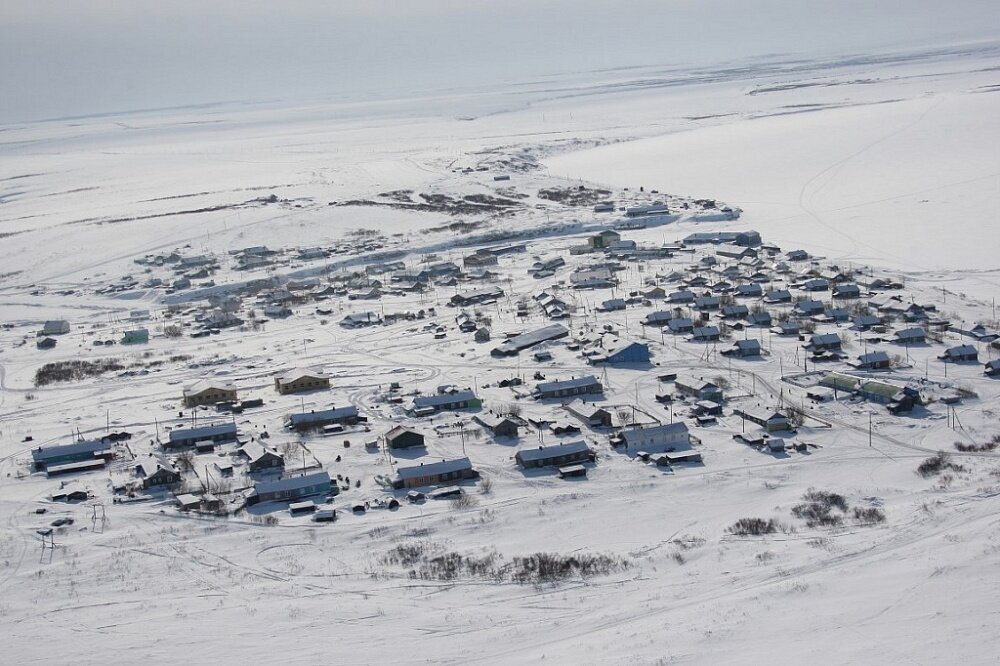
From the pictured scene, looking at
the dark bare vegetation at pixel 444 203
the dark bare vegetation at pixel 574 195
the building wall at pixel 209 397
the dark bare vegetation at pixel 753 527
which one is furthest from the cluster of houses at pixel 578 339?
the dark bare vegetation at pixel 574 195

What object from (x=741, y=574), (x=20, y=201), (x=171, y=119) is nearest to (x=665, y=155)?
(x=20, y=201)

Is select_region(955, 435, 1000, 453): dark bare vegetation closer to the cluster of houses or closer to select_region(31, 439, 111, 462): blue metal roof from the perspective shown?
the cluster of houses

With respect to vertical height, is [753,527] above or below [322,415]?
below

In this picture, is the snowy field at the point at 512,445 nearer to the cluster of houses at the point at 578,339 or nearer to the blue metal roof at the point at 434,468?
the cluster of houses at the point at 578,339

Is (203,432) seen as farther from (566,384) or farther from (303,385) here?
(566,384)

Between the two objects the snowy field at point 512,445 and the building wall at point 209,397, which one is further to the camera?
the building wall at point 209,397

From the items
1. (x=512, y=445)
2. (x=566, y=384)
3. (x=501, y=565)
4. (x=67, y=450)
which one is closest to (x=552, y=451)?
(x=512, y=445)

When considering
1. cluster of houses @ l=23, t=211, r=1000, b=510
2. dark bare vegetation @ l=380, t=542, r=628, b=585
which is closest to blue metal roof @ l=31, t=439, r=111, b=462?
cluster of houses @ l=23, t=211, r=1000, b=510

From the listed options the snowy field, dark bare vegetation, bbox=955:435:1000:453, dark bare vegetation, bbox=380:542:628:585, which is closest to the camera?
the snowy field

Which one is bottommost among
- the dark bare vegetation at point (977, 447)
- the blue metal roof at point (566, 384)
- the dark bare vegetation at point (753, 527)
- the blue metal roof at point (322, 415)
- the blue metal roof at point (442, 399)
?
the dark bare vegetation at point (977, 447)
